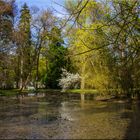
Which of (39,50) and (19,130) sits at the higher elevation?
(39,50)

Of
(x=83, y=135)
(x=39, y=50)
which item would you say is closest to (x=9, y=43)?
(x=39, y=50)

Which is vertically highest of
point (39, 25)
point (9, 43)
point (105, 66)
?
point (39, 25)

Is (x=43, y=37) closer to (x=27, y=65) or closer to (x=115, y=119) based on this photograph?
(x=27, y=65)

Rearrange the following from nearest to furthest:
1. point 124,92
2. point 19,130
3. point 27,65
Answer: point 19,130 < point 124,92 < point 27,65

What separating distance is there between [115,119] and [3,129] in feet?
19.7

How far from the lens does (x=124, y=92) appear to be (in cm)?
3322

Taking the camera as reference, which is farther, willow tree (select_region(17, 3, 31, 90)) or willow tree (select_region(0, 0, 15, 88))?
willow tree (select_region(17, 3, 31, 90))

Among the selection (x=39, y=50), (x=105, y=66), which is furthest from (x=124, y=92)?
(x=39, y=50)

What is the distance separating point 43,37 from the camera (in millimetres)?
57688

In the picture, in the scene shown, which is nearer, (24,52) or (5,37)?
(5,37)

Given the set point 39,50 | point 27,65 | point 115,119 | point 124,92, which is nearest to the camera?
point 115,119

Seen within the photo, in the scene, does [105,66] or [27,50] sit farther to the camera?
[27,50]

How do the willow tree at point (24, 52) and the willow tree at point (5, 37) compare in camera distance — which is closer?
the willow tree at point (5, 37)

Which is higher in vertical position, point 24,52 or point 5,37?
point 24,52
